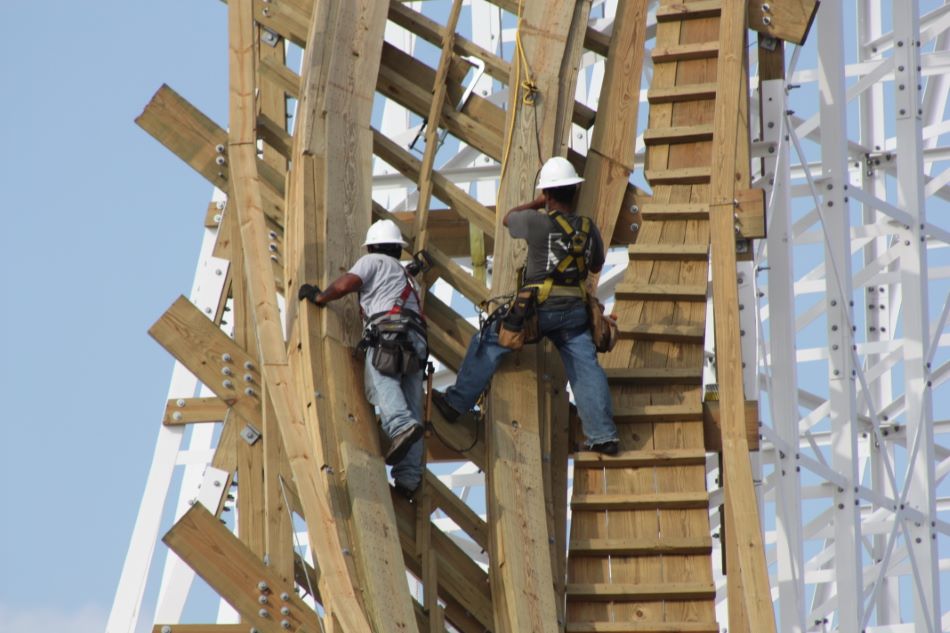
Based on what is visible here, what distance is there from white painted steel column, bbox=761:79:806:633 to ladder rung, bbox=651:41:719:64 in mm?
675

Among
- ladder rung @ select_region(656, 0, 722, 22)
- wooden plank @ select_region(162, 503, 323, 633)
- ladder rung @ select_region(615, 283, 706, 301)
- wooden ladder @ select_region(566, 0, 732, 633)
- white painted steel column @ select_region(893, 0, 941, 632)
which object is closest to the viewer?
wooden plank @ select_region(162, 503, 323, 633)

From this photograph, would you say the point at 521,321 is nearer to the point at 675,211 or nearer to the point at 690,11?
the point at 675,211

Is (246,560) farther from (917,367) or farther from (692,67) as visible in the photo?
(917,367)

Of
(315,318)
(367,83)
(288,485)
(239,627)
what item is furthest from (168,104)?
(239,627)

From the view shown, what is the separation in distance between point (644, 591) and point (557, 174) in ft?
8.80

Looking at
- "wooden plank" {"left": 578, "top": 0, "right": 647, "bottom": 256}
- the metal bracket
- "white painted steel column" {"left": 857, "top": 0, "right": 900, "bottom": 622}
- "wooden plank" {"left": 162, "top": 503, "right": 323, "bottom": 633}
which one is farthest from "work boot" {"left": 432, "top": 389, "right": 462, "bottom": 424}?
"white painted steel column" {"left": 857, "top": 0, "right": 900, "bottom": 622}

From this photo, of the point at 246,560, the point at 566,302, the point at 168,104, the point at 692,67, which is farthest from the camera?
the point at 692,67

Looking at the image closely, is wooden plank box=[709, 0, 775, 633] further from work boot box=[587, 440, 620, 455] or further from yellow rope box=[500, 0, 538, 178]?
yellow rope box=[500, 0, 538, 178]

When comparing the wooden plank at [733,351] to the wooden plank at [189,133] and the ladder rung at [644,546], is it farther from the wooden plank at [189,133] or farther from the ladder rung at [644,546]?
the wooden plank at [189,133]

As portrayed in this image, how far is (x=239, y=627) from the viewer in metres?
11.2

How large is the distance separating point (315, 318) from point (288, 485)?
105cm

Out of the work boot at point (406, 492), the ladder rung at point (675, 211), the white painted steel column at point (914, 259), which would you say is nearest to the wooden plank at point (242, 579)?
the work boot at point (406, 492)

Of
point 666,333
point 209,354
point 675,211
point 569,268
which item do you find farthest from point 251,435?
point 675,211

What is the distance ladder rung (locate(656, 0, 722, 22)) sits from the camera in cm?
1377
